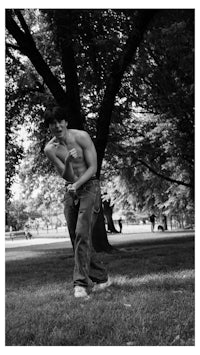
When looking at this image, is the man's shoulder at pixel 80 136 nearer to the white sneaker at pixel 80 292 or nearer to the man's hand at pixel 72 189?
the man's hand at pixel 72 189

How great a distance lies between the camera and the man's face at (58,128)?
15.5ft

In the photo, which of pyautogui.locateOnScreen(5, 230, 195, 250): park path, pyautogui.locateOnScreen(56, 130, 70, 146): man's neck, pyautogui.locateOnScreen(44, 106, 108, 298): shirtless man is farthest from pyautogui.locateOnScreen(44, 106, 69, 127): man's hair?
pyautogui.locateOnScreen(5, 230, 195, 250): park path

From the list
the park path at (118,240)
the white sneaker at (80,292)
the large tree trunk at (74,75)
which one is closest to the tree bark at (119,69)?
the large tree trunk at (74,75)

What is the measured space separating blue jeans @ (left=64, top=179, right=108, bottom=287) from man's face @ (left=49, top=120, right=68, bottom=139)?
63 cm

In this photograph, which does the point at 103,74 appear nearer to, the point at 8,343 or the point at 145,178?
the point at 8,343

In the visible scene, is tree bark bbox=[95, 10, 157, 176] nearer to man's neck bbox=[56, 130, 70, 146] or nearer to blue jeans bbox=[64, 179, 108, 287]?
man's neck bbox=[56, 130, 70, 146]

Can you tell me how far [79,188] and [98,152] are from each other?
291 inches

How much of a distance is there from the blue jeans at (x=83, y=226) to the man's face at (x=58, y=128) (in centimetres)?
63

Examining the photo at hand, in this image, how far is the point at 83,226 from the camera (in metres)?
4.76

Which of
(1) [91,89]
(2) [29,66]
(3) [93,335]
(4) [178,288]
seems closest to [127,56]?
(1) [91,89]

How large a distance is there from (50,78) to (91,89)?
2494mm

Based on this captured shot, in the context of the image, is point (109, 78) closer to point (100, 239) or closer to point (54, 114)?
point (100, 239)

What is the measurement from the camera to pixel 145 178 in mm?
25344

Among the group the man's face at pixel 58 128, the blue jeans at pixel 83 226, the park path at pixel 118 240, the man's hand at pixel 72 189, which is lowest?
the park path at pixel 118 240
